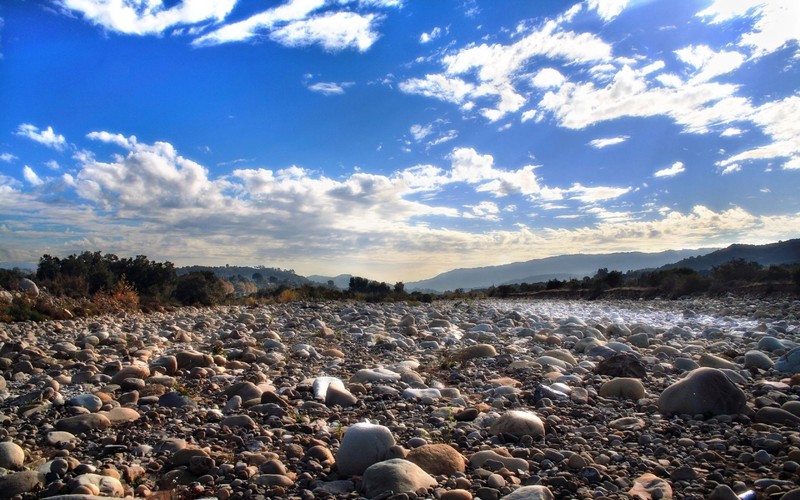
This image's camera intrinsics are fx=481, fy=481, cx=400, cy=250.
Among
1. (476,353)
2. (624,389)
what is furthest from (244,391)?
(624,389)

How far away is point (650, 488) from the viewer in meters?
2.53

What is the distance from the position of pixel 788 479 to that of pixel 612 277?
25.6 m

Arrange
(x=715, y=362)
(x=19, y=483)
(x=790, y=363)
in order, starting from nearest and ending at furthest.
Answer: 1. (x=19, y=483)
2. (x=790, y=363)
3. (x=715, y=362)

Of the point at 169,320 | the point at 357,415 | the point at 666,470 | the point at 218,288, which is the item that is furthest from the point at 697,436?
the point at 218,288

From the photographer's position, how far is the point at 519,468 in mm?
2840

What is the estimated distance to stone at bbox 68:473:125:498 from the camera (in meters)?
2.46

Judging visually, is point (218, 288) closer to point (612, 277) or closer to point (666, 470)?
point (666, 470)

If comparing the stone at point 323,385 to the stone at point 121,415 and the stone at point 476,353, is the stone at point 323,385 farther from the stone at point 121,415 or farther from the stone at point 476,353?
the stone at point 476,353

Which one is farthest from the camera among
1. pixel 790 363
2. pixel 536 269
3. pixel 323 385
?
pixel 536 269

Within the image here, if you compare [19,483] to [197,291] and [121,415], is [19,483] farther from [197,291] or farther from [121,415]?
[197,291]

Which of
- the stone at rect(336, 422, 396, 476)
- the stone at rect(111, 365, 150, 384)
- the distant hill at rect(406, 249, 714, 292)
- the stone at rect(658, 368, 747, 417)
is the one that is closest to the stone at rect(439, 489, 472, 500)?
the stone at rect(336, 422, 396, 476)

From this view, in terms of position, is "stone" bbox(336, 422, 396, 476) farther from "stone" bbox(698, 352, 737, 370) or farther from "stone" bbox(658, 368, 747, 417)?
"stone" bbox(698, 352, 737, 370)

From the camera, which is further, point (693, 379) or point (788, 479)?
point (693, 379)

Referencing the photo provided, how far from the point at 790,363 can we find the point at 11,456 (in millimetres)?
6872
